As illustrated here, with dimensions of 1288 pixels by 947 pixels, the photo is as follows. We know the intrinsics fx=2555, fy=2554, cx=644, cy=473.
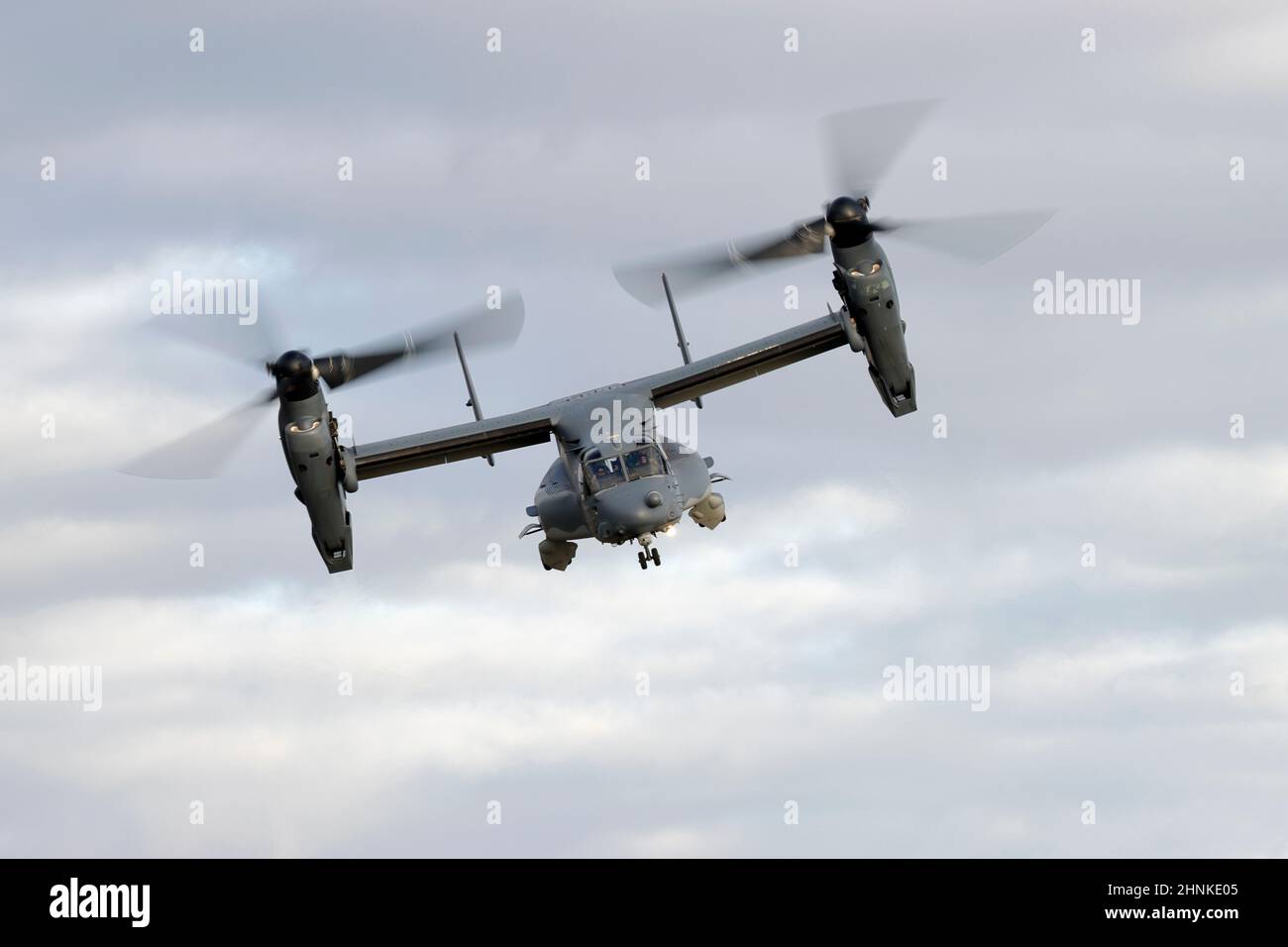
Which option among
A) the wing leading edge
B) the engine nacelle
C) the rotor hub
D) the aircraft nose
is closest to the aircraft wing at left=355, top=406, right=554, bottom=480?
the wing leading edge

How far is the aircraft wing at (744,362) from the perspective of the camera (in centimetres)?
5297

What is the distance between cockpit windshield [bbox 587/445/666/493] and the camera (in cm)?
4984

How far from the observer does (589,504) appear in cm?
5025

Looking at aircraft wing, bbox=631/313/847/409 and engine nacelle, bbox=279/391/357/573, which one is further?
aircraft wing, bbox=631/313/847/409

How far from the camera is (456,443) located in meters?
53.2

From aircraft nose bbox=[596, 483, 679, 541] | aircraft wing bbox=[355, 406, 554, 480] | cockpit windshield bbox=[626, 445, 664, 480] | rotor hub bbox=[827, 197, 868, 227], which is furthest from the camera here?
aircraft wing bbox=[355, 406, 554, 480]

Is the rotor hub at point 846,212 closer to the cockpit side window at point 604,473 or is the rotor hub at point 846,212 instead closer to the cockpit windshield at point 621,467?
the cockpit windshield at point 621,467

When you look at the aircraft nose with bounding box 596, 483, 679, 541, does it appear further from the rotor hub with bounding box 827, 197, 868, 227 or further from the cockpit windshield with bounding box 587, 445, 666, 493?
the rotor hub with bounding box 827, 197, 868, 227

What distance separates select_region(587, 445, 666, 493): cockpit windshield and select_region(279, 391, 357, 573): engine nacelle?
4971 millimetres

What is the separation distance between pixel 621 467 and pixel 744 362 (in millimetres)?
5096
